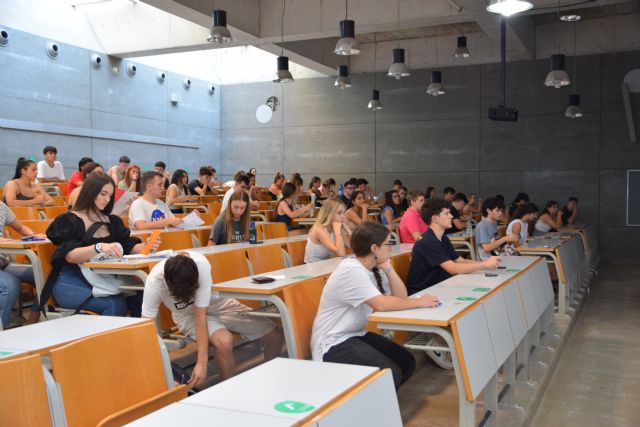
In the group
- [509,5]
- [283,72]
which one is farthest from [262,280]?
[283,72]

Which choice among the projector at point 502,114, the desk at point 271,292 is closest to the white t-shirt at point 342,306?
the desk at point 271,292

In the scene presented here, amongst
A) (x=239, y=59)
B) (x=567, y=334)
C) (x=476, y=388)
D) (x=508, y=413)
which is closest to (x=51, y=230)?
(x=476, y=388)

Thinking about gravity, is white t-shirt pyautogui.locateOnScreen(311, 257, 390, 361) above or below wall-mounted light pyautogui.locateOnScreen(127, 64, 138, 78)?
below

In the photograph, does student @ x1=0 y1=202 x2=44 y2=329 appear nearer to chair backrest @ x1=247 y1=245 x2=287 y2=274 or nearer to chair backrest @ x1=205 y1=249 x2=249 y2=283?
chair backrest @ x1=205 y1=249 x2=249 y2=283

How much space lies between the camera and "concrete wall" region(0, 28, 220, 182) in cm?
1024

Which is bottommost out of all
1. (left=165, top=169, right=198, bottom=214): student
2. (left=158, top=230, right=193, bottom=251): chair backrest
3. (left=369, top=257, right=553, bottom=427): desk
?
(left=369, top=257, right=553, bottom=427): desk

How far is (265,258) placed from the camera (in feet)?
15.2

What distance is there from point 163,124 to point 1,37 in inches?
163

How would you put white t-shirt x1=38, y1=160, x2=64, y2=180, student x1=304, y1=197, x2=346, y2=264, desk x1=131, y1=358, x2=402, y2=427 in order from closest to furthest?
desk x1=131, y1=358, x2=402, y2=427 → student x1=304, y1=197, x2=346, y2=264 → white t-shirt x1=38, y1=160, x2=64, y2=180

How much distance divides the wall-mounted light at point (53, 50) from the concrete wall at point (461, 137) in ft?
17.5

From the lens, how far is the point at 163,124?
13.6 meters

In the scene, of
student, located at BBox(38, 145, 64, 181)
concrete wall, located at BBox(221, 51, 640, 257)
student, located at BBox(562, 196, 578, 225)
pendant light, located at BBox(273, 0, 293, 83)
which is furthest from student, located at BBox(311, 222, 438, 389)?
concrete wall, located at BBox(221, 51, 640, 257)

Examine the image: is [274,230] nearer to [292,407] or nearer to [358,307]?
[358,307]

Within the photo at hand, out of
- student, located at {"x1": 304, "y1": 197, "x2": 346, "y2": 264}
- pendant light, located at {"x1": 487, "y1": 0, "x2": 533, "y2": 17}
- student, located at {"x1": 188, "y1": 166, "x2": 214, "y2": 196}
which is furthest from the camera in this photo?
student, located at {"x1": 188, "y1": 166, "x2": 214, "y2": 196}
